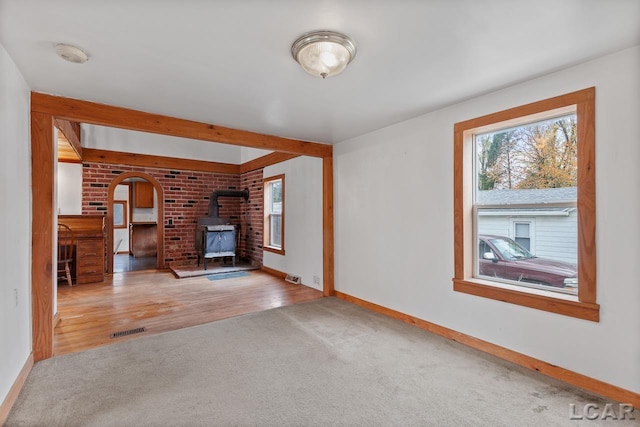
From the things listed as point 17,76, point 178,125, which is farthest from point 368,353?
point 17,76

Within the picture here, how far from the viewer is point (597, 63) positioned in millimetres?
2057

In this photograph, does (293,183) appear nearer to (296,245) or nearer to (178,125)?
(296,245)

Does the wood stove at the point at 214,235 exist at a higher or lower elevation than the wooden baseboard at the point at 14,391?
higher

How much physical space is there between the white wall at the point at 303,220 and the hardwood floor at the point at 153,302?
330 mm

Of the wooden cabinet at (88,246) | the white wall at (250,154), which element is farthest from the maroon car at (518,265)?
the wooden cabinet at (88,246)

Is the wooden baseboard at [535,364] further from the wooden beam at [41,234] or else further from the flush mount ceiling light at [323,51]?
the wooden beam at [41,234]

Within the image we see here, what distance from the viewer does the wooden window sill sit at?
6.81ft

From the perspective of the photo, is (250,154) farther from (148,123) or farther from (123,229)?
(123,229)

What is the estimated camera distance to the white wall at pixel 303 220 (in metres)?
4.81

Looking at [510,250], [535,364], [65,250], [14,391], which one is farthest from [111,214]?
[535,364]

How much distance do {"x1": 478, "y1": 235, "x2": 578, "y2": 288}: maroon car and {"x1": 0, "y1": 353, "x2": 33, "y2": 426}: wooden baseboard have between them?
361 cm

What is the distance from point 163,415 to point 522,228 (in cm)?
296

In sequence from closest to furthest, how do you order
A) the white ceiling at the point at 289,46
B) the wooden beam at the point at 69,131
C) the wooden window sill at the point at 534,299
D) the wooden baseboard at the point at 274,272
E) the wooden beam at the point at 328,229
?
the white ceiling at the point at 289,46 → the wooden window sill at the point at 534,299 → the wooden beam at the point at 69,131 → the wooden beam at the point at 328,229 → the wooden baseboard at the point at 274,272

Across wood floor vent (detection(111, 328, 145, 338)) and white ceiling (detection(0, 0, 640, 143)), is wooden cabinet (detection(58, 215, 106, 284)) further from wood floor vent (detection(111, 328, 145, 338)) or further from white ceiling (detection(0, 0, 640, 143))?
white ceiling (detection(0, 0, 640, 143))
